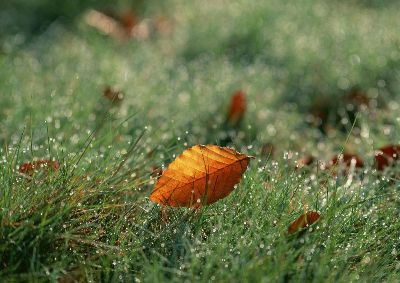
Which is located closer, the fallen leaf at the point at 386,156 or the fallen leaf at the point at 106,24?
the fallen leaf at the point at 386,156

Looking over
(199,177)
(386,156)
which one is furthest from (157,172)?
(386,156)

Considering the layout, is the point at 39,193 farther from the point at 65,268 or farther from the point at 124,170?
the point at 124,170

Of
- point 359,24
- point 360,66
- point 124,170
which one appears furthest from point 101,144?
point 359,24

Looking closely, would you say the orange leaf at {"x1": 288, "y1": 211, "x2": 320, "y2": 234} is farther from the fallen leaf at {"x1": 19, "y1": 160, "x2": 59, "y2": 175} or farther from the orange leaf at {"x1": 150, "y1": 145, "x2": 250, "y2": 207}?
the fallen leaf at {"x1": 19, "y1": 160, "x2": 59, "y2": 175}

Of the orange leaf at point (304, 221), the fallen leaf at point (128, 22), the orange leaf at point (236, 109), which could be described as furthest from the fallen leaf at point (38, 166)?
the fallen leaf at point (128, 22)

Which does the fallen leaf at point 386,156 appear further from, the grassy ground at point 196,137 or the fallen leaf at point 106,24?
the fallen leaf at point 106,24
